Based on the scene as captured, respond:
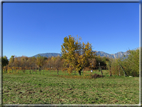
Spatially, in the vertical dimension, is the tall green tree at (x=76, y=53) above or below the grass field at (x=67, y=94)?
above

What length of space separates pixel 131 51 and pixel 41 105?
15579 mm

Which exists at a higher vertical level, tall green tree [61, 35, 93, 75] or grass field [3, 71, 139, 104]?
tall green tree [61, 35, 93, 75]

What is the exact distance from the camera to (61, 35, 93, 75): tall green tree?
14383 mm

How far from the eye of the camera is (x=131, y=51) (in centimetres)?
1518

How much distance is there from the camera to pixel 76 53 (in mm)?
14641

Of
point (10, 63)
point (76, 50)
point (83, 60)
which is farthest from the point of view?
point (10, 63)

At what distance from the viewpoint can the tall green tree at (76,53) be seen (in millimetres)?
14383

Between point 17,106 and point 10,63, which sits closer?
point 17,106

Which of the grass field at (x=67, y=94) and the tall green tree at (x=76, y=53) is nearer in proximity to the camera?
the grass field at (x=67, y=94)

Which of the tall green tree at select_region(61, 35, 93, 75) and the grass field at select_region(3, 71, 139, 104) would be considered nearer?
the grass field at select_region(3, 71, 139, 104)

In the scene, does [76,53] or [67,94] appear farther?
[76,53]

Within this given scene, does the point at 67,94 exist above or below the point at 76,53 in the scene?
below

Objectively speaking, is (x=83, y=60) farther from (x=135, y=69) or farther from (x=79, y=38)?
(x=135, y=69)

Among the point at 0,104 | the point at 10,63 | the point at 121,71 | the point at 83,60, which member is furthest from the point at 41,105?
the point at 10,63
